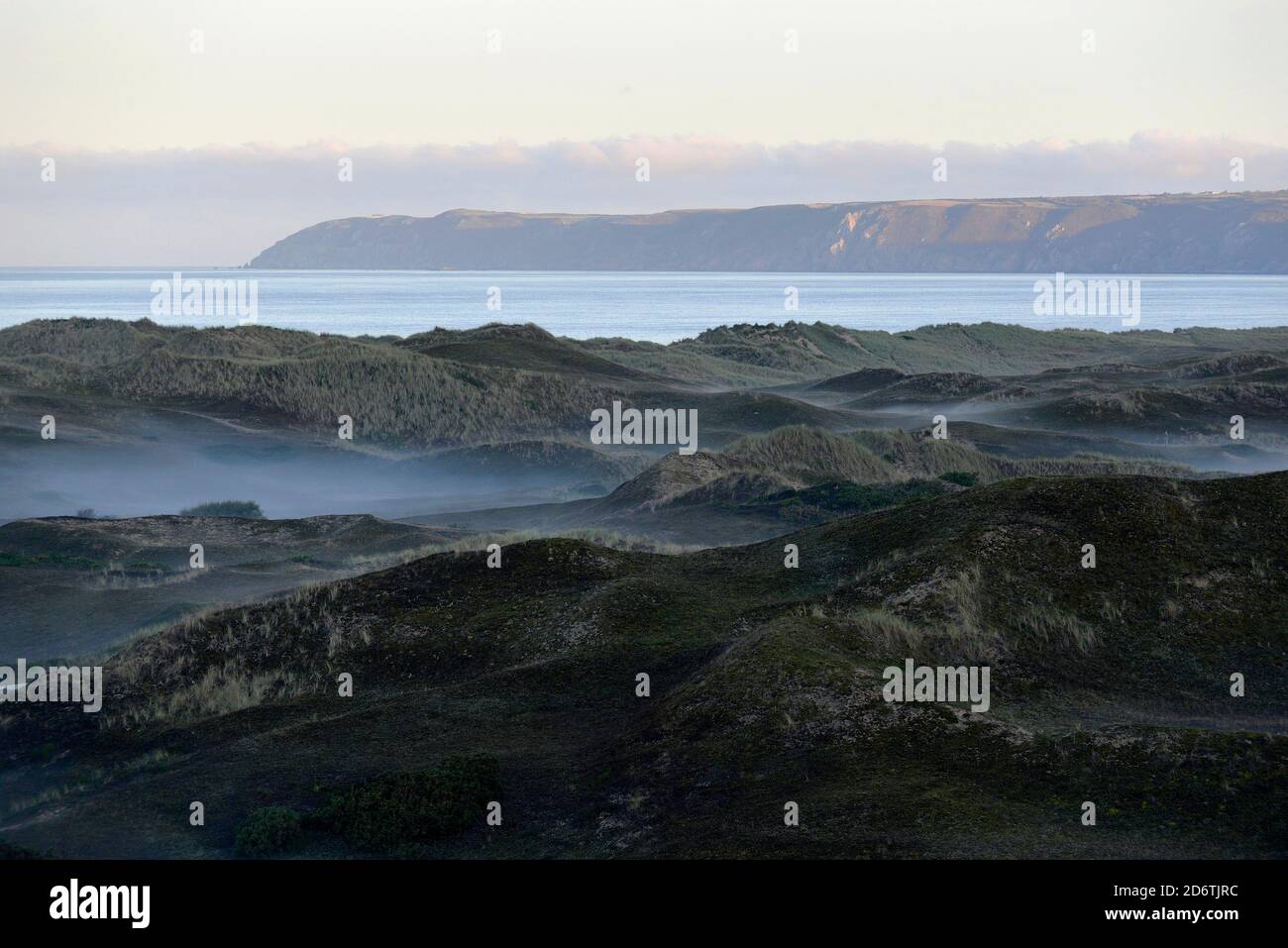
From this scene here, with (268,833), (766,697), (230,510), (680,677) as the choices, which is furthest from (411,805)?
(230,510)

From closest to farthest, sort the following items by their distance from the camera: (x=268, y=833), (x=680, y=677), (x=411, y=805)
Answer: (x=268, y=833) < (x=411, y=805) < (x=680, y=677)

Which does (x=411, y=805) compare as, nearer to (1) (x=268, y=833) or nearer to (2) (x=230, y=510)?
(1) (x=268, y=833)

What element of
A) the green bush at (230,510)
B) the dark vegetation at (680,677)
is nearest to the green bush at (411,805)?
the dark vegetation at (680,677)

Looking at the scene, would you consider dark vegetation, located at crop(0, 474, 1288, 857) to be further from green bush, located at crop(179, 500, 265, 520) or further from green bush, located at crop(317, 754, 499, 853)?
green bush, located at crop(179, 500, 265, 520)

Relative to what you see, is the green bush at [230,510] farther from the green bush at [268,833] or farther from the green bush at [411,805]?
the green bush at [268,833]

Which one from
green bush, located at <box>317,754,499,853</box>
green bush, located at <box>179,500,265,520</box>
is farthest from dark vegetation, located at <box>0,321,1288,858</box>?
green bush, located at <box>179,500,265,520</box>

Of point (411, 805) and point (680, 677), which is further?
point (680, 677)

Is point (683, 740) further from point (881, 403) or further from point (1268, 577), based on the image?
point (881, 403)
